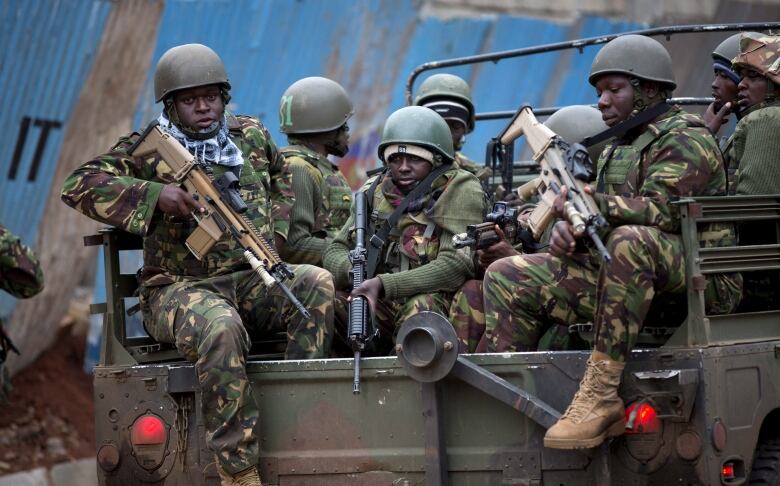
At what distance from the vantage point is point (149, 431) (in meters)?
6.24

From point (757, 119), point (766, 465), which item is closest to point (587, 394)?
point (766, 465)

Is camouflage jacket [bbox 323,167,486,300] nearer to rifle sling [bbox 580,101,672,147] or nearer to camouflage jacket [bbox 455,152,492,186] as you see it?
rifle sling [bbox 580,101,672,147]

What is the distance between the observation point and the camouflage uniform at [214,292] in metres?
6.00

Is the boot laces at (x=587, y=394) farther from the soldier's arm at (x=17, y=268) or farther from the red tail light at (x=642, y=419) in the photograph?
the soldier's arm at (x=17, y=268)

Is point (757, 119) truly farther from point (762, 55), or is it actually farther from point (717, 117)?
point (717, 117)

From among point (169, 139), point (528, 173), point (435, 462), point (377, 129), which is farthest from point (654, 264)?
point (377, 129)

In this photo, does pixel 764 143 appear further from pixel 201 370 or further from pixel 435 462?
pixel 201 370

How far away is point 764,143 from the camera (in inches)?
261

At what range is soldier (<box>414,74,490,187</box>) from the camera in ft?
29.2

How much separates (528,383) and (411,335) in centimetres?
52

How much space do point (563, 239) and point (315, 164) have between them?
2.46 m

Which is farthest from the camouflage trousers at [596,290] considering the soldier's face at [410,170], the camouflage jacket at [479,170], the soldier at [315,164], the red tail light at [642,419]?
the camouflage jacket at [479,170]

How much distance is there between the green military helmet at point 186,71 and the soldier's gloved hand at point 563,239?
73.5 inches

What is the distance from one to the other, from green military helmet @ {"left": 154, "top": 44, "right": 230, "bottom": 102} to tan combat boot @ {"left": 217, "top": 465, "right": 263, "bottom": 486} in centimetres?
184
